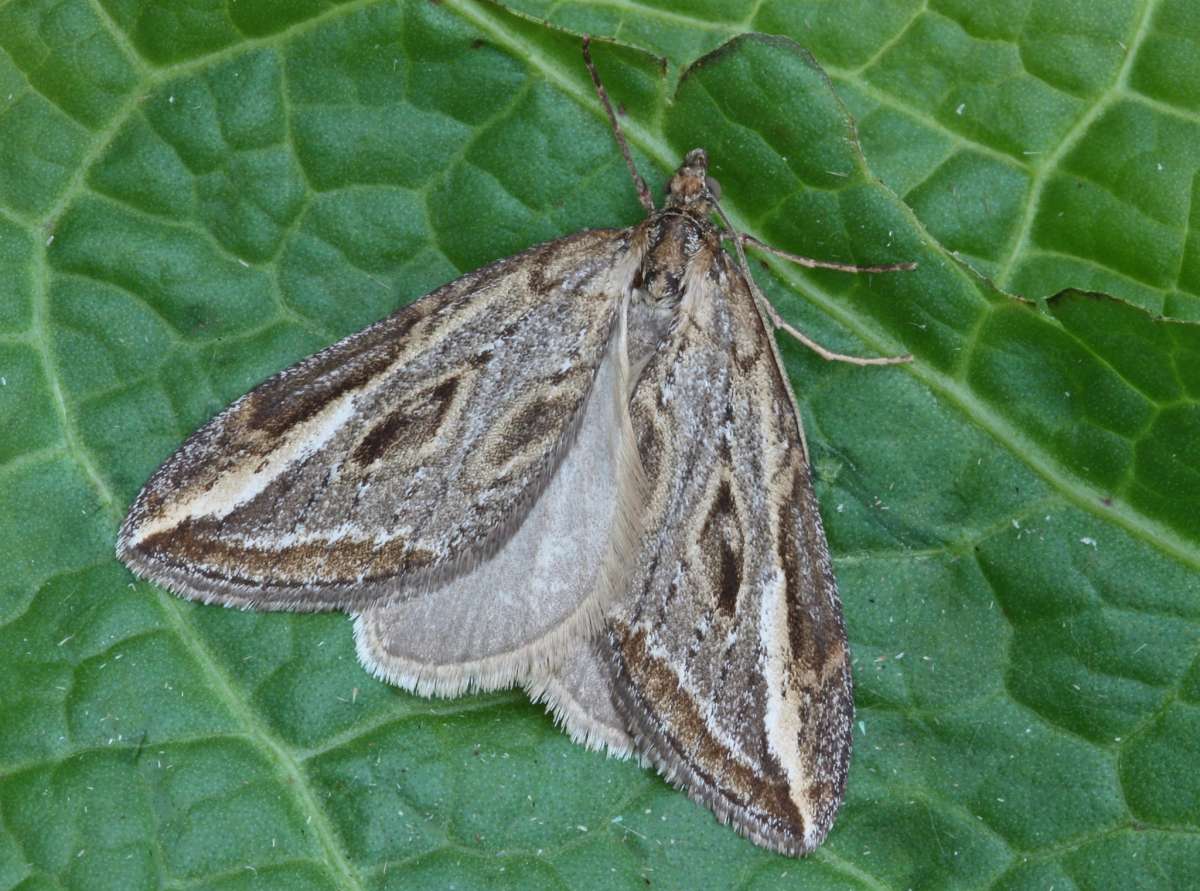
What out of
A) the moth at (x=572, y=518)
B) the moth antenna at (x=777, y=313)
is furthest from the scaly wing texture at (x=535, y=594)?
the moth antenna at (x=777, y=313)

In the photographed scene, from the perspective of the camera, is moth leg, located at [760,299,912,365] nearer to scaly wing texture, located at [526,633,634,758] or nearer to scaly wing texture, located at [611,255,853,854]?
scaly wing texture, located at [611,255,853,854]

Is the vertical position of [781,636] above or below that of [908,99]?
below

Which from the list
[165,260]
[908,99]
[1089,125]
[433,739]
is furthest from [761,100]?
[433,739]

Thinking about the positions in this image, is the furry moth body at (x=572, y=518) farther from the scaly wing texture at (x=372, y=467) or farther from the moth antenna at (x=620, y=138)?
the moth antenna at (x=620, y=138)

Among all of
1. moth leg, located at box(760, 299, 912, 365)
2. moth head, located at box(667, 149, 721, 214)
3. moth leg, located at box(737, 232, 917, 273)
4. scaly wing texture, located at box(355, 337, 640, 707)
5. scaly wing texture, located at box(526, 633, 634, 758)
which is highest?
moth head, located at box(667, 149, 721, 214)

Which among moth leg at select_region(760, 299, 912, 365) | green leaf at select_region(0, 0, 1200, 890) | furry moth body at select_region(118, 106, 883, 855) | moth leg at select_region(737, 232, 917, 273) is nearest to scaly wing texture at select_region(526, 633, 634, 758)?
furry moth body at select_region(118, 106, 883, 855)

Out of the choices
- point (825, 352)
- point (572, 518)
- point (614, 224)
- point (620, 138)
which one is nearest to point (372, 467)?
point (572, 518)

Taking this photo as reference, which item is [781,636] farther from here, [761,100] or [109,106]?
[109,106]
